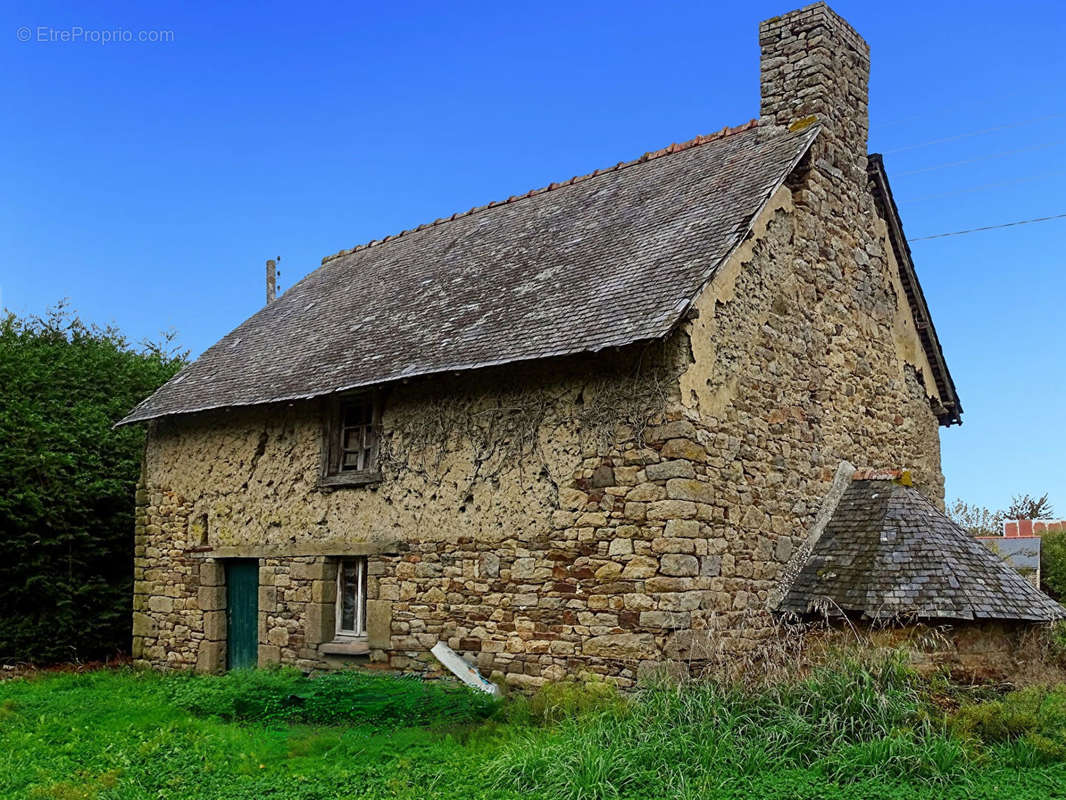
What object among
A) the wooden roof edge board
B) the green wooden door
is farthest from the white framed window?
the wooden roof edge board

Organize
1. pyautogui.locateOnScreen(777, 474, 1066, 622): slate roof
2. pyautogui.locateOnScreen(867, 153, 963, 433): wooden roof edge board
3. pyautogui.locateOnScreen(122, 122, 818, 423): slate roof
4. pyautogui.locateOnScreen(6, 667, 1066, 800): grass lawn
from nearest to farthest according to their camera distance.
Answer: pyautogui.locateOnScreen(6, 667, 1066, 800): grass lawn
pyautogui.locateOnScreen(777, 474, 1066, 622): slate roof
pyautogui.locateOnScreen(122, 122, 818, 423): slate roof
pyautogui.locateOnScreen(867, 153, 963, 433): wooden roof edge board

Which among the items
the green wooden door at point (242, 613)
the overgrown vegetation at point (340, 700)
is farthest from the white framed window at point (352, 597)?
the green wooden door at point (242, 613)

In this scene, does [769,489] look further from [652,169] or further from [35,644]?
[35,644]

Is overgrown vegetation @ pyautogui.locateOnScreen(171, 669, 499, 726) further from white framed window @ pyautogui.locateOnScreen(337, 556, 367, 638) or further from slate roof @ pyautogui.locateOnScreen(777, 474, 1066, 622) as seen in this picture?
slate roof @ pyautogui.locateOnScreen(777, 474, 1066, 622)

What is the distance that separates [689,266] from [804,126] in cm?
315

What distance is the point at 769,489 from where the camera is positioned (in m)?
10.2

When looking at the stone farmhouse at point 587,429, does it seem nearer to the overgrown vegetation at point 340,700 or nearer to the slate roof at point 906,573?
the slate roof at point 906,573

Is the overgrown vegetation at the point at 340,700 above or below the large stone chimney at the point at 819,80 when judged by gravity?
below

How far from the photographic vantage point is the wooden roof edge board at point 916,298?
1270cm

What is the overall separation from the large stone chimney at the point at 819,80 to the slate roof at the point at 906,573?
4.07 m

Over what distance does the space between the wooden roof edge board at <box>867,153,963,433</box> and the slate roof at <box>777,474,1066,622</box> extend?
3.63m

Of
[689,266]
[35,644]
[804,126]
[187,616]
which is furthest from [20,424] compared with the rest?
[804,126]

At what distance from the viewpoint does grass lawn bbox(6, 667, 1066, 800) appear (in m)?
7.09

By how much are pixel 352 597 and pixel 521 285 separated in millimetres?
4159
